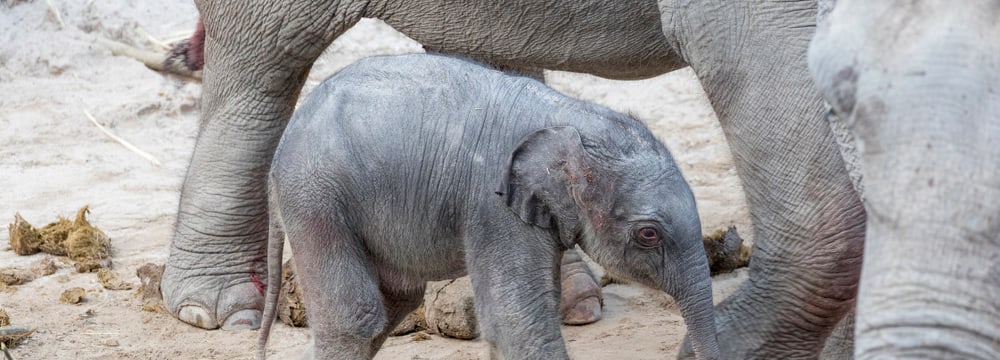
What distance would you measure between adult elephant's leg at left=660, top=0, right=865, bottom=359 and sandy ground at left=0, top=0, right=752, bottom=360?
0.93m

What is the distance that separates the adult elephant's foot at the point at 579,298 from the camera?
4.78 metres

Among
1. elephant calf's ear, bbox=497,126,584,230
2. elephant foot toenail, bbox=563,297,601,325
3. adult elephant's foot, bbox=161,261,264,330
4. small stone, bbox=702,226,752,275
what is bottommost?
adult elephant's foot, bbox=161,261,264,330

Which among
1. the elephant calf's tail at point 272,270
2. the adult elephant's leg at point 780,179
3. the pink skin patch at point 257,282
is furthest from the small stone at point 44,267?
the adult elephant's leg at point 780,179

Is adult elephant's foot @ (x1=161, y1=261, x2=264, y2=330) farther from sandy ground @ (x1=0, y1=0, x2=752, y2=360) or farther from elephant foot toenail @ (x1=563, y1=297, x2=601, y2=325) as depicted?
elephant foot toenail @ (x1=563, y1=297, x2=601, y2=325)

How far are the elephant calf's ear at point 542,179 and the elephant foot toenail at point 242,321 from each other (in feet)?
5.91

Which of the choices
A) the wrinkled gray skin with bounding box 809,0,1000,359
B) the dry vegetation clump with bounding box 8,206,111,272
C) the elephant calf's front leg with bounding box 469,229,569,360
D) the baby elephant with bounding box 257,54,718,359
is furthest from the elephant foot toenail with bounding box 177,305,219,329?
the wrinkled gray skin with bounding box 809,0,1000,359

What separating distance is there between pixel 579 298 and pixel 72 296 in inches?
63.9

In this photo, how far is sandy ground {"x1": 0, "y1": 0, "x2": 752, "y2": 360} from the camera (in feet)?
15.1

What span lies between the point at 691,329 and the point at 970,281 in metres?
1.11

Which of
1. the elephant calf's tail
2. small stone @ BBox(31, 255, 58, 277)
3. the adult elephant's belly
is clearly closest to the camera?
the elephant calf's tail

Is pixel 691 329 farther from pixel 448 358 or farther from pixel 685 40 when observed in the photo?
pixel 448 358

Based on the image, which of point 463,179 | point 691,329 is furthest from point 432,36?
point 691,329

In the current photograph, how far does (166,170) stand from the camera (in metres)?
6.78

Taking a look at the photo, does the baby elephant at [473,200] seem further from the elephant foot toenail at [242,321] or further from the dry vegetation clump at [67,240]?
the dry vegetation clump at [67,240]
